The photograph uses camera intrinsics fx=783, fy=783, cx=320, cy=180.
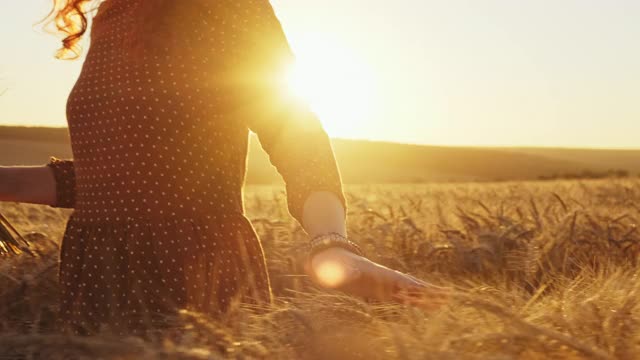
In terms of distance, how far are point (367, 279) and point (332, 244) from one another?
0.61 feet

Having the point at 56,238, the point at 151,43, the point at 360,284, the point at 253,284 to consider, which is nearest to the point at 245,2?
the point at 151,43

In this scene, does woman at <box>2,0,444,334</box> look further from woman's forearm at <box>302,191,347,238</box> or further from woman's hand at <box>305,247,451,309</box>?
woman's hand at <box>305,247,451,309</box>

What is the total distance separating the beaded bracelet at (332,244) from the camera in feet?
4.46

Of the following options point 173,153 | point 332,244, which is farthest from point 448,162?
point 332,244

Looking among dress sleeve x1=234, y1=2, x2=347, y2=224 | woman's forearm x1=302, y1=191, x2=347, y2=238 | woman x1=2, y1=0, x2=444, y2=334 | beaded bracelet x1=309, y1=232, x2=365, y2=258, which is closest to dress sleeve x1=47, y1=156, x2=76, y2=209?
woman x1=2, y1=0, x2=444, y2=334

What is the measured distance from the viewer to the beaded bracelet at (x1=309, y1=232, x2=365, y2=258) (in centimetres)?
136

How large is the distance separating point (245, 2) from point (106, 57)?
1.29 feet

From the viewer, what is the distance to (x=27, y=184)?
2.14m

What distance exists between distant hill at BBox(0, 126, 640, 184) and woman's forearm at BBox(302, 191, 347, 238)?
29.8m

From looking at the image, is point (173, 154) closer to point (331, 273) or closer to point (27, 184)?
point (27, 184)

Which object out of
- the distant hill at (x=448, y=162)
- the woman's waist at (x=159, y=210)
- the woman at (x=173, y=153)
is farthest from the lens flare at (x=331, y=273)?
the distant hill at (x=448, y=162)

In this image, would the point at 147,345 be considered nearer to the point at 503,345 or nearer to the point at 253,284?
the point at 503,345

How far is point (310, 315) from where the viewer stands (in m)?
0.80

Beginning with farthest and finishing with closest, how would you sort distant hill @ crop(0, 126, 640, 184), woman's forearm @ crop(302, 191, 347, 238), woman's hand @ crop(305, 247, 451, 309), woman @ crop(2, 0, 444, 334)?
1. distant hill @ crop(0, 126, 640, 184)
2. woman @ crop(2, 0, 444, 334)
3. woman's forearm @ crop(302, 191, 347, 238)
4. woman's hand @ crop(305, 247, 451, 309)
